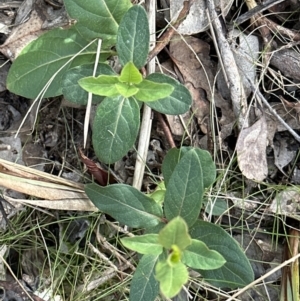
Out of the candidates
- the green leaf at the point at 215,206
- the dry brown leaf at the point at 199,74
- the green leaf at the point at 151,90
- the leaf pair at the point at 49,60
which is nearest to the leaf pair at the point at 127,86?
the green leaf at the point at 151,90

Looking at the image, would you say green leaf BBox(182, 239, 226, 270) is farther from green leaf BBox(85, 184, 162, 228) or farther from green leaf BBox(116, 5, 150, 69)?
green leaf BBox(116, 5, 150, 69)

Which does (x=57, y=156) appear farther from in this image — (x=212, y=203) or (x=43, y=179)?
(x=212, y=203)

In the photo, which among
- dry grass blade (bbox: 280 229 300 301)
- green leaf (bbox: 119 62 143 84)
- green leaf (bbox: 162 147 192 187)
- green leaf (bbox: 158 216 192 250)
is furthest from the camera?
dry grass blade (bbox: 280 229 300 301)

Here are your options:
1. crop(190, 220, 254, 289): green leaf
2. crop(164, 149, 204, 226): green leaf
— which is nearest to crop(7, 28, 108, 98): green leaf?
crop(164, 149, 204, 226): green leaf

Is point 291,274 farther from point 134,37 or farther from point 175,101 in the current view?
point 134,37

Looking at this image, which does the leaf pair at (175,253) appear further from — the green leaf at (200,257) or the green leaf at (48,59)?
the green leaf at (48,59)

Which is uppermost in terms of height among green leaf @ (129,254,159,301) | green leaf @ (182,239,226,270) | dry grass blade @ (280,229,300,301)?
green leaf @ (182,239,226,270)
